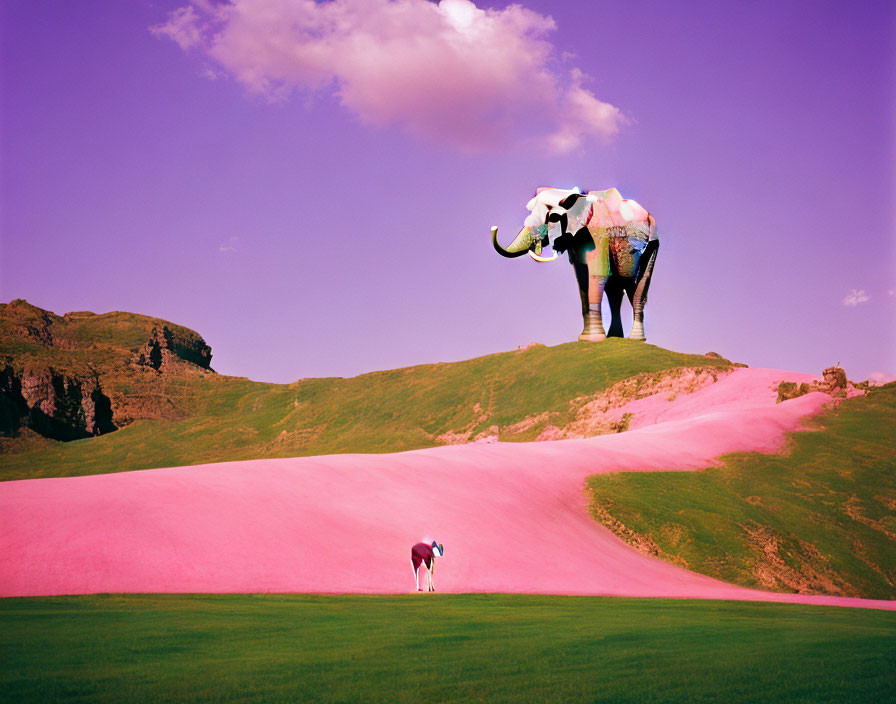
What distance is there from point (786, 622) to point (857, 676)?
6.28m

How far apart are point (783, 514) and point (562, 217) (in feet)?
107

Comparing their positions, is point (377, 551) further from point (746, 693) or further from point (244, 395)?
point (244, 395)

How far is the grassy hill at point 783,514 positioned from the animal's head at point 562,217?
84.1 feet

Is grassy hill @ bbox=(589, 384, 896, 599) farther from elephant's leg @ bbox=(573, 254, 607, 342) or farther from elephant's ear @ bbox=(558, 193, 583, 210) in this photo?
elephant's ear @ bbox=(558, 193, 583, 210)

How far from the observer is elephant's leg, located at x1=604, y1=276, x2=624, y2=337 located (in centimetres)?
6250

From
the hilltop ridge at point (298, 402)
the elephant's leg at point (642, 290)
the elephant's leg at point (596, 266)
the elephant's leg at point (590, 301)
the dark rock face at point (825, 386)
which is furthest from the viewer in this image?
the elephant's leg at point (642, 290)

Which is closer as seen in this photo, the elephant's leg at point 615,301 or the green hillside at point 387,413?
the green hillside at point 387,413

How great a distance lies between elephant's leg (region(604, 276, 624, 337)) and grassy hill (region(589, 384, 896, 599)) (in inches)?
966

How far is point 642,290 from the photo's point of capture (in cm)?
6322

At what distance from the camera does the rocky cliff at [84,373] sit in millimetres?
91688

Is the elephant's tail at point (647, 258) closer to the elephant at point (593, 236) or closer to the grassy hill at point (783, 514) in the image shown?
the elephant at point (593, 236)

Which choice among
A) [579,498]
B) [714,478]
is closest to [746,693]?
[579,498]

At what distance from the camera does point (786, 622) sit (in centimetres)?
1753

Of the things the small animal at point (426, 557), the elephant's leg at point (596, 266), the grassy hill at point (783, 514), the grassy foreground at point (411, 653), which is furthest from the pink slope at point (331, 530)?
the elephant's leg at point (596, 266)
